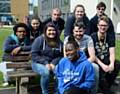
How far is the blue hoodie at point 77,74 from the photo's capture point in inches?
217

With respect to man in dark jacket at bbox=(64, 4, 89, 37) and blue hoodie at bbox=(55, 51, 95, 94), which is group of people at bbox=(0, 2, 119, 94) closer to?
man in dark jacket at bbox=(64, 4, 89, 37)

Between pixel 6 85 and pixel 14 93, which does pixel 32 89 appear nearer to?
pixel 14 93

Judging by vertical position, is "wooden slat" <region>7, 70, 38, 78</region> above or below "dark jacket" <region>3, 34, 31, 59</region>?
below

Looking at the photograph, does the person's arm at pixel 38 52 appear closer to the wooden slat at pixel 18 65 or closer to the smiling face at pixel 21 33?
the wooden slat at pixel 18 65

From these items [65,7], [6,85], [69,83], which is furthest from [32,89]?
[65,7]

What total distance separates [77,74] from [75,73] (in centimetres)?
3

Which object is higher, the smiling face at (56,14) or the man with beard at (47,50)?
the smiling face at (56,14)

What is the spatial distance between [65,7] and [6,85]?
200ft

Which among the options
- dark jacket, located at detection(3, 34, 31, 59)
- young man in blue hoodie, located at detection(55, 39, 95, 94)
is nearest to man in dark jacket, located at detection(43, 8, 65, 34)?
dark jacket, located at detection(3, 34, 31, 59)

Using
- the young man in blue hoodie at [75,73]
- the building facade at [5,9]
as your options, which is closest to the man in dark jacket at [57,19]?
the young man in blue hoodie at [75,73]

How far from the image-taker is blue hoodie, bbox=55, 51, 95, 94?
5500 millimetres

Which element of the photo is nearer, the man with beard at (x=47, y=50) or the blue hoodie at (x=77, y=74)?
the blue hoodie at (x=77, y=74)

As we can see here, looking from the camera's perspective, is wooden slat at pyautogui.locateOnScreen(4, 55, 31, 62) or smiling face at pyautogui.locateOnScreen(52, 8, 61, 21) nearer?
wooden slat at pyautogui.locateOnScreen(4, 55, 31, 62)

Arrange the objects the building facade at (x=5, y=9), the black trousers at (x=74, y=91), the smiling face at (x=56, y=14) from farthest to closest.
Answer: the building facade at (x=5, y=9), the smiling face at (x=56, y=14), the black trousers at (x=74, y=91)
